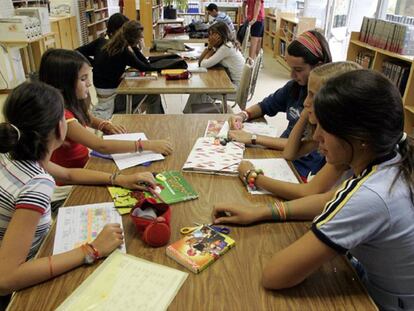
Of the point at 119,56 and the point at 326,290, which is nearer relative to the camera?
the point at 326,290

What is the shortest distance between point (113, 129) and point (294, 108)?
0.95m

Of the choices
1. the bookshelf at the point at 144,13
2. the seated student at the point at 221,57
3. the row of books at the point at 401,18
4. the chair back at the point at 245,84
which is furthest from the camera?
the bookshelf at the point at 144,13

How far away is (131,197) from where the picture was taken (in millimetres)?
1214

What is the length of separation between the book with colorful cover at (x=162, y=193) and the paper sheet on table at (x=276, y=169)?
23 centimetres

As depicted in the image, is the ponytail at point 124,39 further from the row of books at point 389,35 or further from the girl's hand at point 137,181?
the row of books at point 389,35

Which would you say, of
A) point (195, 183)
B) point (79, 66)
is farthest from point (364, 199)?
point (79, 66)

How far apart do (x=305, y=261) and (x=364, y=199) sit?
0.19 metres

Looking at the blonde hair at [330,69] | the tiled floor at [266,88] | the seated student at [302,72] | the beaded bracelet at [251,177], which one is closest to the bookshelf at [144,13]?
the tiled floor at [266,88]

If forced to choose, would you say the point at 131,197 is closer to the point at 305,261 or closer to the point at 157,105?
the point at 305,261

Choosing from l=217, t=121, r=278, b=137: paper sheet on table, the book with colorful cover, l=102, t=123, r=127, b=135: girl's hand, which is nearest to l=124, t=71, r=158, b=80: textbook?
l=102, t=123, r=127, b=135: girl's hand

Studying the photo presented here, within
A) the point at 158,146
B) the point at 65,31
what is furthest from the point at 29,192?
the point at 65,31

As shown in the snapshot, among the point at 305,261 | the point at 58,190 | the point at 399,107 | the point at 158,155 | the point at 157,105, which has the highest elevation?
the point at 399,107

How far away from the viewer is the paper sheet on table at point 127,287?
789 mm

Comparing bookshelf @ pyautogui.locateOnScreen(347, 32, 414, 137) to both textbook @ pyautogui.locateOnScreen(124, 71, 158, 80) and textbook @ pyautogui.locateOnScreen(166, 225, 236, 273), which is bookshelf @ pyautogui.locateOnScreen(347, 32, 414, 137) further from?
textbook @ pyautogui.locateOnScreen(166, 225, 236, 273)
